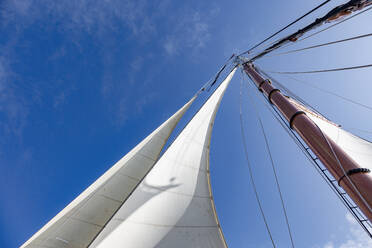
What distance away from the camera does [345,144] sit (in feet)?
14.3

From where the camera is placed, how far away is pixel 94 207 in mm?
3059

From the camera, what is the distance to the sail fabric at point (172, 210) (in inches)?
89.4

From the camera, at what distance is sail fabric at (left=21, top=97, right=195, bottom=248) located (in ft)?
8.48

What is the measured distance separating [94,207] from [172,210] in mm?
1413

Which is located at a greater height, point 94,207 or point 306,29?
point 306,29

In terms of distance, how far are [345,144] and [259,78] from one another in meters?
2.71

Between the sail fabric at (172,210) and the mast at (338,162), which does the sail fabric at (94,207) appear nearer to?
the sail fabric at (172,210)

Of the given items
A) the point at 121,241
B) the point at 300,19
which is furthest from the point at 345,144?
the point at 121,241

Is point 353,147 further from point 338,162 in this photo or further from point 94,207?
point 94,207

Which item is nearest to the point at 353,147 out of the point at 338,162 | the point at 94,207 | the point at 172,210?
the point at 338,162

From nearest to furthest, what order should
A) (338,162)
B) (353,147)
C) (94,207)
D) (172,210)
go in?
(338,162)
(172,210)
(94,207)
(353,147)

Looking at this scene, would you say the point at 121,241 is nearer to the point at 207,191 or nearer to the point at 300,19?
the point at 207,191

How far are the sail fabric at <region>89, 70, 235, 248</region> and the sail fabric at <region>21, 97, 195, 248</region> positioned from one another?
0.78 metres

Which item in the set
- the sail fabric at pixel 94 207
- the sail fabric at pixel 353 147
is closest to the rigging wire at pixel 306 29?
the sail fabric at pixel 353 147
